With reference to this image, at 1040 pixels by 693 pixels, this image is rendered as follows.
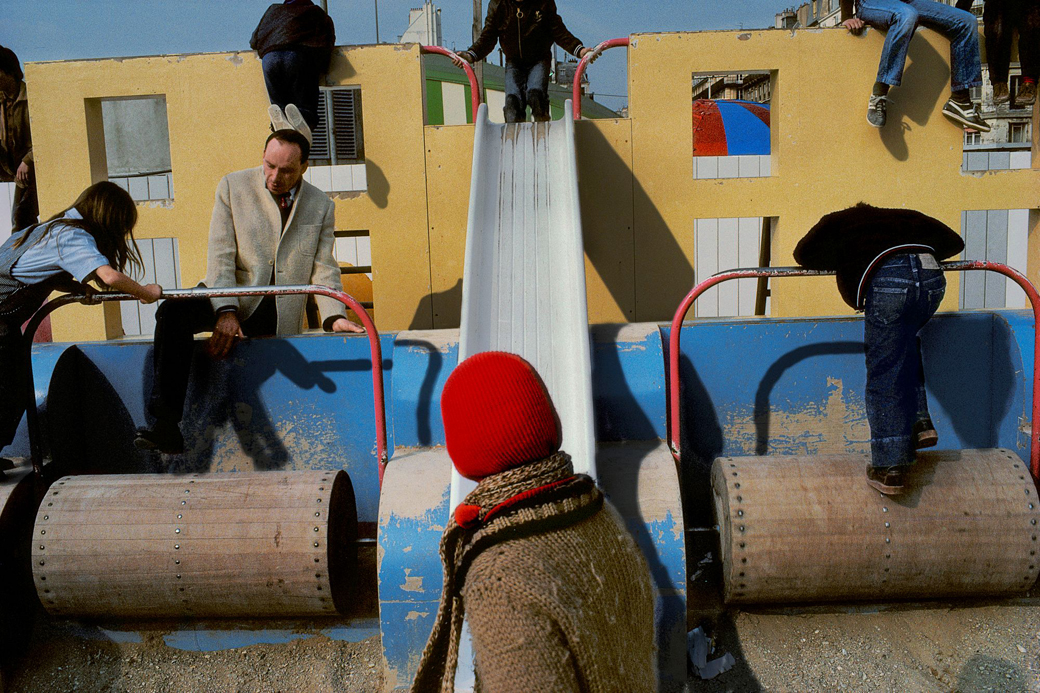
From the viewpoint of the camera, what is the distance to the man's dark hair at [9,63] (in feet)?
19.8

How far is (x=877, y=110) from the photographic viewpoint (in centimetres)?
564

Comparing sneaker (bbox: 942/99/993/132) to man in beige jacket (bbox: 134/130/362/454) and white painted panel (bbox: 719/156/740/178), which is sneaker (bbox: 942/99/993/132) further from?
white painted panel (bbox: 719/156/740/178)

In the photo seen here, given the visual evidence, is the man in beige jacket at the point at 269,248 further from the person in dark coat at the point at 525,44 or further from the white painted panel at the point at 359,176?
the white painted panel at the point at 359,176

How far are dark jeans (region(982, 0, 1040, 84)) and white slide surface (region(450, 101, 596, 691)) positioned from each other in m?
3.06

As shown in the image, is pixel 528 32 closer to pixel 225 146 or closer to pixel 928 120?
pixel 225 146

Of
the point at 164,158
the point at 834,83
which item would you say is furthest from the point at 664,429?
the point at 164,158

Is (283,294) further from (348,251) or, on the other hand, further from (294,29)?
(348,251)

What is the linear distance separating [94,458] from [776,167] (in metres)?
4.79

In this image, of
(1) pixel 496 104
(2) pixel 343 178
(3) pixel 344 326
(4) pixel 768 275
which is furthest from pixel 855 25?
(1) pixel 496 104

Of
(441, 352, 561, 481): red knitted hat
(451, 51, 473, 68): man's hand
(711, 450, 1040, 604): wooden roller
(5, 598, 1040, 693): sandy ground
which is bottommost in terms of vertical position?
(5, 598, 1040, 693): sandy ground

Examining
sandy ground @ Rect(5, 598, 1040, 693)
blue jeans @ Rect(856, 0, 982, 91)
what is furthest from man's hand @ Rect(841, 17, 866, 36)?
sandy ground @ Rect(5, 598, 1040, 693)

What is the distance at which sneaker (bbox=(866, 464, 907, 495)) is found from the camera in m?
3.12

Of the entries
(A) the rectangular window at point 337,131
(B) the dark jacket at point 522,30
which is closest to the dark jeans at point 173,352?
(B) the dark jacket at point 522,30

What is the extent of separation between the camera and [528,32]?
6195 millimetres
